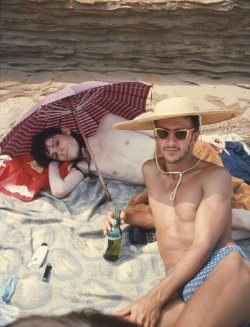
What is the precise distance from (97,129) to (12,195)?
114 centimetres

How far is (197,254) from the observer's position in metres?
2.65

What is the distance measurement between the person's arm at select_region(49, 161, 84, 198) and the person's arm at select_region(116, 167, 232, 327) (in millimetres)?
1868

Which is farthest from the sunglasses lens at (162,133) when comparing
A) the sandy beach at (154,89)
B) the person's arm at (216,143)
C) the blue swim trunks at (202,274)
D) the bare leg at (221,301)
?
the sandy beach at (154,89)

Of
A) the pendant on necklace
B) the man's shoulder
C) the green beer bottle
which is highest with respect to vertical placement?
the man's shoulder

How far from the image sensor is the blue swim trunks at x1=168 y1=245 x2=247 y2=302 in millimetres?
2643

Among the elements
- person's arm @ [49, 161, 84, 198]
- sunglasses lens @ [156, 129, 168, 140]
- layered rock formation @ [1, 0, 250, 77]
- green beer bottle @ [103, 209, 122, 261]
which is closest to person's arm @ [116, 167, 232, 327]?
sunglasses lens @ [156, 129, 168, 140]

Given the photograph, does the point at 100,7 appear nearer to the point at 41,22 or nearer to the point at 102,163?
the point at 41,22

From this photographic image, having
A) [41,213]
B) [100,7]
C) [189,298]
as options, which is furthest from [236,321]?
[100,7]

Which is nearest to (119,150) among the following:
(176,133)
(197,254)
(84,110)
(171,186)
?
(84,110)

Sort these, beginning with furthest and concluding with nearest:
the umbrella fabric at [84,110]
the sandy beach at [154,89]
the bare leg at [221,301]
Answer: the sandy beach at [154,89]
the umbrella fabric at [84,110]
the bare leg at [221,301]

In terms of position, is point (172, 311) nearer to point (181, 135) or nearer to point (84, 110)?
point (181, 135)

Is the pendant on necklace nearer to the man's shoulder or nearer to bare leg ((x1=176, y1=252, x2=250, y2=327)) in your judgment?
the man's shoulder

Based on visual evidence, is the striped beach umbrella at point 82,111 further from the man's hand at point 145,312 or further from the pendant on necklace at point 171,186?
the man's hand at point 145,312

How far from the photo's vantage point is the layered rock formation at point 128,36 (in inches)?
259
